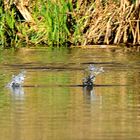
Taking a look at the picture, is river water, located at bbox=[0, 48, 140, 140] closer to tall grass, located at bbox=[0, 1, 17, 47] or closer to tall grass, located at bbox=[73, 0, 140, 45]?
tall grass, located at bbox=[73, 0, 140, 45]

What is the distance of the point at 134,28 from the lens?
19.6m

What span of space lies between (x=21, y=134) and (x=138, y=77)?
212 inches

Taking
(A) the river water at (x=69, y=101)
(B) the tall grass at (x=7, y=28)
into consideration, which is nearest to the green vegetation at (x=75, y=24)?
(B) the tall grass at (x=7, y=28)

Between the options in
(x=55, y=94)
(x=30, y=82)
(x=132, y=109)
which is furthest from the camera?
(x=30, y=82)

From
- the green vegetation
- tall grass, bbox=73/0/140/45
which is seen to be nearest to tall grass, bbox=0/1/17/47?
the green vegetation

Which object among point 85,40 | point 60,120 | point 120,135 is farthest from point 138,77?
point 85,40

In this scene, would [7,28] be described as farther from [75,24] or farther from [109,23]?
[109,23]

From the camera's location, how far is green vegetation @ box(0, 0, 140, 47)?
64.0 ft

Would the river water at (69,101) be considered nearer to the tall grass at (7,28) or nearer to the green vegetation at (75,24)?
the green vegetation at (75,24)

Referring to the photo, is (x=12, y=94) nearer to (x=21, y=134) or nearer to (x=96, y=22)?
(x=21, y=134)

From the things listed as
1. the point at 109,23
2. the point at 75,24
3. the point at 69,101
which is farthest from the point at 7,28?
the point at 69,101

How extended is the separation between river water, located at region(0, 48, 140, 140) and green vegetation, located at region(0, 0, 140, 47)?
9.92ft

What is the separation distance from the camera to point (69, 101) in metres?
9.95

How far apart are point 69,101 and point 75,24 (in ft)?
34.2
